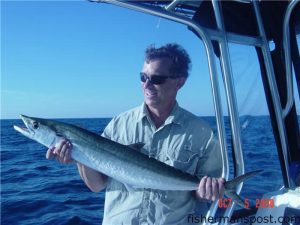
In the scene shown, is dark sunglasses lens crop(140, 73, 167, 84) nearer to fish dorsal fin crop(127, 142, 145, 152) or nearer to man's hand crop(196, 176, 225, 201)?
fish dorsal fin crop(127, 142, 145, 152)

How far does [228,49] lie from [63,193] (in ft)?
18.7

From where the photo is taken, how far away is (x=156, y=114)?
2.96m

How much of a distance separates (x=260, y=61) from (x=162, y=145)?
1.46m

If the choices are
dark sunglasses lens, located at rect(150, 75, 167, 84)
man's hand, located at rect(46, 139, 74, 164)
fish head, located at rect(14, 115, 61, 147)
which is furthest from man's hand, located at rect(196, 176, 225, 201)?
fish head, located at rect(14, 115, 61, 147)

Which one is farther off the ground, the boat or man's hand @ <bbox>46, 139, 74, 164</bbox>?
the boat

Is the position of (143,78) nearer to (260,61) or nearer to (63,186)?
(260,61)

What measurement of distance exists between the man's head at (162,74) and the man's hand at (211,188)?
79 cm

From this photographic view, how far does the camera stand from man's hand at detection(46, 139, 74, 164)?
9.09ft

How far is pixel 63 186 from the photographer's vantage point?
793cm

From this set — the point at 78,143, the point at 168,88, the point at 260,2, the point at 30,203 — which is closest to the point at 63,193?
the point at 30,203
